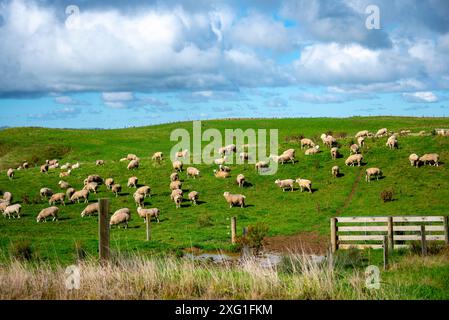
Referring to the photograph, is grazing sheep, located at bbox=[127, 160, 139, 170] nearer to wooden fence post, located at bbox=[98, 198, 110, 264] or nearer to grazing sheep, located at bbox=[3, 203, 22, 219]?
grazing sheep, located at bbox=[3, 203, 22, 219]

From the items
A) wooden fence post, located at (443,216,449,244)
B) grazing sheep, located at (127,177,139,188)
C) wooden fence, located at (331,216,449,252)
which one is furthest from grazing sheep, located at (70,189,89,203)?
wooden fence post, located at (443,216,449,244)

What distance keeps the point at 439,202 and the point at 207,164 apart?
24.7m

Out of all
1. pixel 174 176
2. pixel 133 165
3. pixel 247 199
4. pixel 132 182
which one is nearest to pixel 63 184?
pixel 132 182

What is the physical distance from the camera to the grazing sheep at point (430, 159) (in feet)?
149

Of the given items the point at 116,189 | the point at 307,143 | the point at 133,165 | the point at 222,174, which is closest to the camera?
the point at 116,189

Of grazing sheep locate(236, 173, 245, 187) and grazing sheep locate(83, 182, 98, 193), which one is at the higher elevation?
grazing sheep locate(236, 173, 245, 187)

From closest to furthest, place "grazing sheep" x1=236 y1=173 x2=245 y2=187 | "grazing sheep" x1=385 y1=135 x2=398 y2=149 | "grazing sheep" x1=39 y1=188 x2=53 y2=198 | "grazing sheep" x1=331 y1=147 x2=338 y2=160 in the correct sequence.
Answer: "grazing sheep" x1=236 y1=173 x2=245 y2=187, "grazing sheep" x1=39 y1=188 x2=53 y2=198, "grazing sheep" x1=331 y1=147 x2=338 y2=160, "grazing sheep" x1=385 y1=135 x2=398 y2=149

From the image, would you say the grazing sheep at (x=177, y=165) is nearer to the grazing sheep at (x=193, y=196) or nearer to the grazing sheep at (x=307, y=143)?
the grazing sheep at (x=193, y=196)

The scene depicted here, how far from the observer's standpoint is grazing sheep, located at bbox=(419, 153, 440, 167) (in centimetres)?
4547

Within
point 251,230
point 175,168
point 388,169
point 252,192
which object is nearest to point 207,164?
point 175,168

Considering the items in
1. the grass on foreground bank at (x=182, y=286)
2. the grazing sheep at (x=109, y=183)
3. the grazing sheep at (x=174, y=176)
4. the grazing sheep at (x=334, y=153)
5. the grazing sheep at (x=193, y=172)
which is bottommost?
the grass on foreground bank at (x=182, y=286)

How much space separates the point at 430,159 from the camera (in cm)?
4556

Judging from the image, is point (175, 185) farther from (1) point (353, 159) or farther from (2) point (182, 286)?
(2) point (182, 286)

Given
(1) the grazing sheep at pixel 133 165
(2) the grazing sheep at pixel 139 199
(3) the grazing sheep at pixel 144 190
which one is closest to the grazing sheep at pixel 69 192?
(3) the grazing sheep at pixel 144 190
